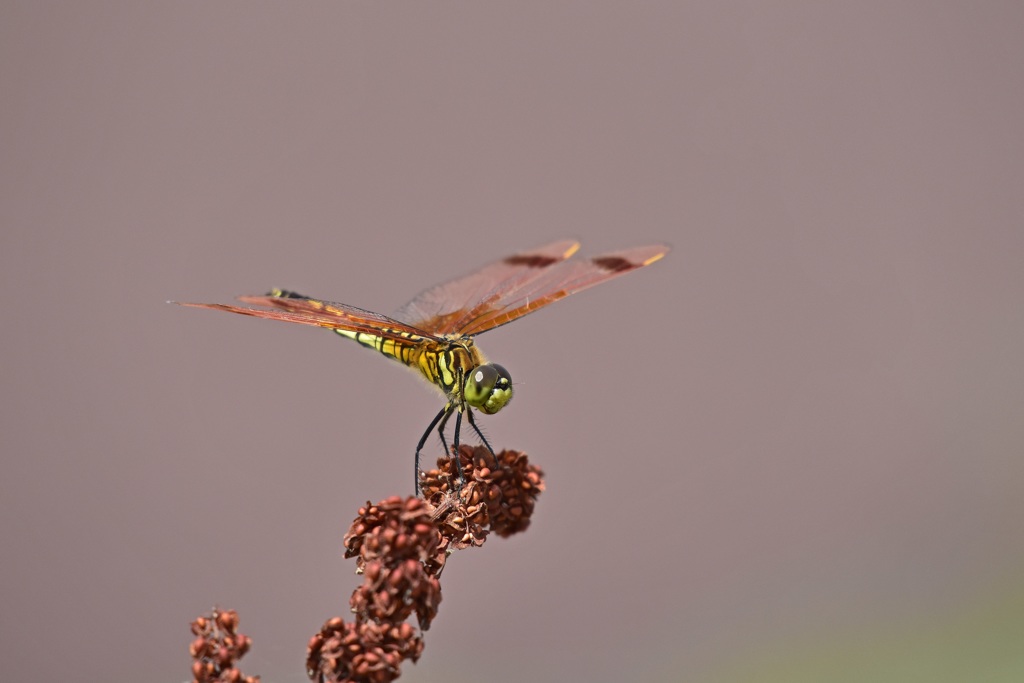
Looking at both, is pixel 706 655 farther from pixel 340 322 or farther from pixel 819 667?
pixel 340 322

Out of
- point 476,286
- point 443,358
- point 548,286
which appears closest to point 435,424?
point 443,358

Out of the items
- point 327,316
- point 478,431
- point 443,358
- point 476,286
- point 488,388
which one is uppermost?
point 476,286

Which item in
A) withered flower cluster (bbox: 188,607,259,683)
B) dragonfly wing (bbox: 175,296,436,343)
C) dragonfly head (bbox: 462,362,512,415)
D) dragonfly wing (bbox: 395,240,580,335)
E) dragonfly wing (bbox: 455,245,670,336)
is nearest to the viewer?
withered flower cluster (bbox: 188,607,259,683)

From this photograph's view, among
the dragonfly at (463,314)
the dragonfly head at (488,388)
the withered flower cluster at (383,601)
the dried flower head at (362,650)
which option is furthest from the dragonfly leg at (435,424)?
the dried flower head at (362,650)

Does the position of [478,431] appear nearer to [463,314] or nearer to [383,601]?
[463,314]

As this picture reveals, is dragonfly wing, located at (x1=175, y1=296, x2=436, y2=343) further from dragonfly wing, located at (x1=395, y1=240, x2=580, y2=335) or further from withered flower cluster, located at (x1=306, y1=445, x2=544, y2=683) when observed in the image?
withered flower cluster, located at (x1=306, y1=445, x2=544, y2=683)

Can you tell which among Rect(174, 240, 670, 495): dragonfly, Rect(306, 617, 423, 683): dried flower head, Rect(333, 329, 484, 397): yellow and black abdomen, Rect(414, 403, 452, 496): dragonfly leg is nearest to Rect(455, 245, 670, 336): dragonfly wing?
Rect(174, 240, 670, 495): dragonfly
